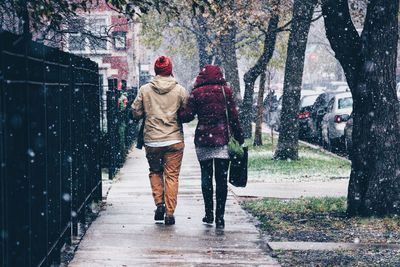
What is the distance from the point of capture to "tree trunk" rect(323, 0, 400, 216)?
9.49 meters

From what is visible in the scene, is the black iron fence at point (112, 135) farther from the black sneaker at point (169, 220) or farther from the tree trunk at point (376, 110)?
the tree trunk at point (376, 110)

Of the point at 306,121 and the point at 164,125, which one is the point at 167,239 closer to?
the point at 164,125

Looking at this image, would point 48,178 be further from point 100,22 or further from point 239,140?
point 100,22

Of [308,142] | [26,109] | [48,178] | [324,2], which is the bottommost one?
[308,142]

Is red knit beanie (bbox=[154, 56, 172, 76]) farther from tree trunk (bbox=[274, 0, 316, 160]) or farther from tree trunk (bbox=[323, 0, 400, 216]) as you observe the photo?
tree trunk (bbox=[274, 0, 316, 160])

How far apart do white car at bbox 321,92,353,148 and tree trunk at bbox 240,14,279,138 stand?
7.87 ft

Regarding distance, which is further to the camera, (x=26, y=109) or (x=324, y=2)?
(x=324, y=2)

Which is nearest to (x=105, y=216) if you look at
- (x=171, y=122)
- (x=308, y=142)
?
(x=171, y=122)

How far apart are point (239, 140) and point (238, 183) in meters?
0.50

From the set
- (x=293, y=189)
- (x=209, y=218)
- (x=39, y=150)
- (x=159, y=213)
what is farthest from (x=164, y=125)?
(x=293, y=189)

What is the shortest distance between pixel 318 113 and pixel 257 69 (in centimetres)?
249

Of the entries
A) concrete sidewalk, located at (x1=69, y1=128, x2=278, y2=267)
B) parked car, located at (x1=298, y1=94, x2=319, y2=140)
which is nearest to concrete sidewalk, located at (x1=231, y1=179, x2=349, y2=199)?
concrete sidewalk, located at (x1=69, y1=128, x2=278, y2=267)

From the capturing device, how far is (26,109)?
5.25 m

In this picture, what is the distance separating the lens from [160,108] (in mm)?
9156
